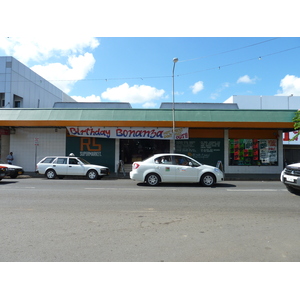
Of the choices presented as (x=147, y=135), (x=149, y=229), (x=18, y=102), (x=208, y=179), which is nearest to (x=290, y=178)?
(x=208, y=179)

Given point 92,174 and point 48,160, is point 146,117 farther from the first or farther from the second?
point 48,160

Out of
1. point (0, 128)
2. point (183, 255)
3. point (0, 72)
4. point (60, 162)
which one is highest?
point (0, 72)

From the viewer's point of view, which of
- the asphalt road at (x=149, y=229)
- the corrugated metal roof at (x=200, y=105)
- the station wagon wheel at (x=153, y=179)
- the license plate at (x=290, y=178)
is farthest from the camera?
the corrugated metal roof at (x=200, y=105)

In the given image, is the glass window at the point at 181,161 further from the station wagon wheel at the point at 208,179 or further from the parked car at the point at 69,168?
the parked car at the point at 69,168

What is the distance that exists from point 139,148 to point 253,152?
913 cm

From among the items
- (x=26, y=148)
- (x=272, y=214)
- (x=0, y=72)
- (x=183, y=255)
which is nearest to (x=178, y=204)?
(x=272, y=214)

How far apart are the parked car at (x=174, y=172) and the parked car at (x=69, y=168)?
397 cm

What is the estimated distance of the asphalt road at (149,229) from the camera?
12.9 feet

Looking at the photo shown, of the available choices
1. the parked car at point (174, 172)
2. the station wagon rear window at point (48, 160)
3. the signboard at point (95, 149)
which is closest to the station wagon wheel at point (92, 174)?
the station wagon rear window at point (48, 160)

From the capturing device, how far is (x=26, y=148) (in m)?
19.9

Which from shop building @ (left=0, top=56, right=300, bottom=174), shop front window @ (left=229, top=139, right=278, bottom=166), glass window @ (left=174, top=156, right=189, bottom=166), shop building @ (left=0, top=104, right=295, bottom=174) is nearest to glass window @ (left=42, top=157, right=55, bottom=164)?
shop building @ (left=0, top=104, right=295, bottom=174)

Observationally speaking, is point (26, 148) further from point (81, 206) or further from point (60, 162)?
point (81, 206)

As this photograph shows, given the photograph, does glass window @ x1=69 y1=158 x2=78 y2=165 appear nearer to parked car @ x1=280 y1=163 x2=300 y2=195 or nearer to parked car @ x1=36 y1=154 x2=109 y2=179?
parked car @ x1=36 y1=154 x2=109 y2=179

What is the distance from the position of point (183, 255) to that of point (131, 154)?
16.2 meters
